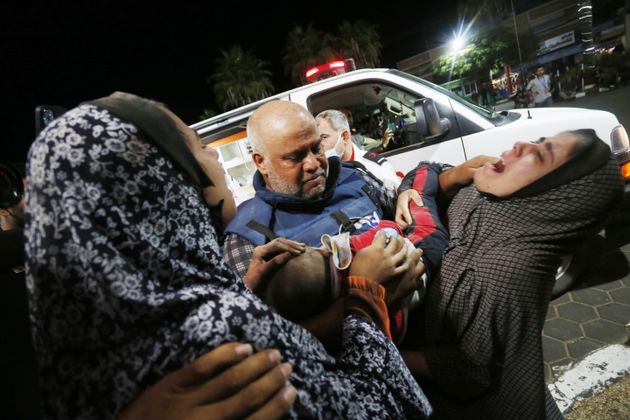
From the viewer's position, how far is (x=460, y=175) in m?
1.89

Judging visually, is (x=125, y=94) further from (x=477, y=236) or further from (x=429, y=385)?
(x=429, y=385)

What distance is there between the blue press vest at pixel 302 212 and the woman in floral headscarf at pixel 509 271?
594 millimetres

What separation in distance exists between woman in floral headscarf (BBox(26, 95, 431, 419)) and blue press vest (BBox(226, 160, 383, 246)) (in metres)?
1.03

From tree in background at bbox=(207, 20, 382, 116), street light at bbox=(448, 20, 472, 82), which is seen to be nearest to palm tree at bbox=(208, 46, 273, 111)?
tree in background at bbox=(207, 20, 382, 116)

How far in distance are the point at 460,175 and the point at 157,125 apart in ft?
5.49

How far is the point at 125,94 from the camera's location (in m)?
0.78

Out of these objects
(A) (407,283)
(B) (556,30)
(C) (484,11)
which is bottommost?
(A) (407,283)

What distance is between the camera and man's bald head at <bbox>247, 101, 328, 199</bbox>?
1889 mm

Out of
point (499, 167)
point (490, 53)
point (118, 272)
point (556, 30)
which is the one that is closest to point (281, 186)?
point (499, 167)

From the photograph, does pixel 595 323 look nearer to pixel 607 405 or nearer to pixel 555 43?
pixel 607 405

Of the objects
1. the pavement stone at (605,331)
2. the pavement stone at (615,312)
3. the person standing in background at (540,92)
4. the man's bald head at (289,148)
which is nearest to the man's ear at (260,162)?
the man's bald head at (289,148)

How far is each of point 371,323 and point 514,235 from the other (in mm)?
703

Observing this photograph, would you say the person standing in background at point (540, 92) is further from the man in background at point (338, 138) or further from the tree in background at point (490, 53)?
the tree in background at point (490, 53)

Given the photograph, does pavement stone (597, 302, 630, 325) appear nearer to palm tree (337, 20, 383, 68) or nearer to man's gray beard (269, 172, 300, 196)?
man's gray beard (269, 172, 300, 196)
